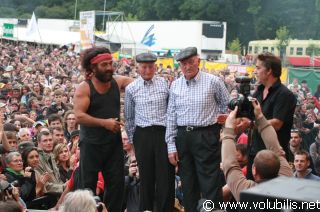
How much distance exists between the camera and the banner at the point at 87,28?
25612mm

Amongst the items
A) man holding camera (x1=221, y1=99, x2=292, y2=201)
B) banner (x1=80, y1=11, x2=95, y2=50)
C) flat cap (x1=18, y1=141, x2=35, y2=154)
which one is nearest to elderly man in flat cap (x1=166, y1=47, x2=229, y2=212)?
man holding camera (x1=221, y1=99, x2=292, y2=201)

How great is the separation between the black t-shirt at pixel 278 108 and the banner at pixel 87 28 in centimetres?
1962

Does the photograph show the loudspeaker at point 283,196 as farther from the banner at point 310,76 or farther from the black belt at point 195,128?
the banner at point 310,76

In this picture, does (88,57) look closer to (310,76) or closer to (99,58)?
(99,58)

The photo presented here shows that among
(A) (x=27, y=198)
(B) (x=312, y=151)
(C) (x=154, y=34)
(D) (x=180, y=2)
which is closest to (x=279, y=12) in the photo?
(D) (x=180, y=2)

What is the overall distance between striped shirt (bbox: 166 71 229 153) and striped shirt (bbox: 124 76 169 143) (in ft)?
0.44

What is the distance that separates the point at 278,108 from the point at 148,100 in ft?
4.13

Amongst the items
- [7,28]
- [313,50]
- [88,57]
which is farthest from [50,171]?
[313,50]

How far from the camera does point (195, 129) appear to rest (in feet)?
19.9

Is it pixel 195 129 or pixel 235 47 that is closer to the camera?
pixel 195 129

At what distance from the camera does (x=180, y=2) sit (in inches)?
2950

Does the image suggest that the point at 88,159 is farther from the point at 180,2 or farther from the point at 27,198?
the point at 180,2

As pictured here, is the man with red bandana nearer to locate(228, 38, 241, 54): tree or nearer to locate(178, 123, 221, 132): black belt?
locate(178, 123, 221, 132): black belt

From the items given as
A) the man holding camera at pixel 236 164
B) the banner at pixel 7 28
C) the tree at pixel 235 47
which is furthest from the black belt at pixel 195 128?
the tree at pixel 235 47
